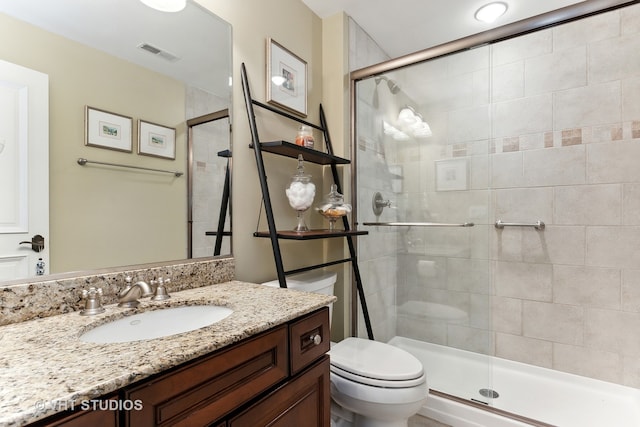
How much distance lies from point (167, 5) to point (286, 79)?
2.16ft

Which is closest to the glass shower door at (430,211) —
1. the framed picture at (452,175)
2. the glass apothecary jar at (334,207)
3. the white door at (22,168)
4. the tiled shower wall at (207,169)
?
the framed picture at (452,175)

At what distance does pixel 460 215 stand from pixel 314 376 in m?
1.43

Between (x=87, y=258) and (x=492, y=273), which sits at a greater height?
(x=87, y=258)

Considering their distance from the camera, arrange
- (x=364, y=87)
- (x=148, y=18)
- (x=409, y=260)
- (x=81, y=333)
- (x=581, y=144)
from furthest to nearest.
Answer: (x=409, y=260) < (x=364, y=87) < (x=581, y=144) < (x=148, y=18) < (x=81, y=333)

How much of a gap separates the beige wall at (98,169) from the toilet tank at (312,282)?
1.86 ft

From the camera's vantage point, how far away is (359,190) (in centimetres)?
212

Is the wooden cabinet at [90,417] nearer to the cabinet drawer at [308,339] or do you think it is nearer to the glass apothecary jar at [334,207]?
the cabinet drawer at [308,339]

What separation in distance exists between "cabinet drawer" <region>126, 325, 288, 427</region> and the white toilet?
579 mm

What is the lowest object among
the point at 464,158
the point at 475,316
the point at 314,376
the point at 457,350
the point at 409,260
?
the point at 457,350

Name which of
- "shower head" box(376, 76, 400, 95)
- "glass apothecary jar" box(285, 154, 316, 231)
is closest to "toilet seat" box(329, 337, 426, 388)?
"glass apothecary jar" box(285, 154, 316, 231)

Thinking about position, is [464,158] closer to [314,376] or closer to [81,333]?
[314,376]

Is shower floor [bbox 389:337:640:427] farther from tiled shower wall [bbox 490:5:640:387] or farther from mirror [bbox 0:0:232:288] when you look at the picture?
mirror [bbox 0:0:232:288]

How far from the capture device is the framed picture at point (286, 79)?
164 cm

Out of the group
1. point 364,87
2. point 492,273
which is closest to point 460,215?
point 492,273
